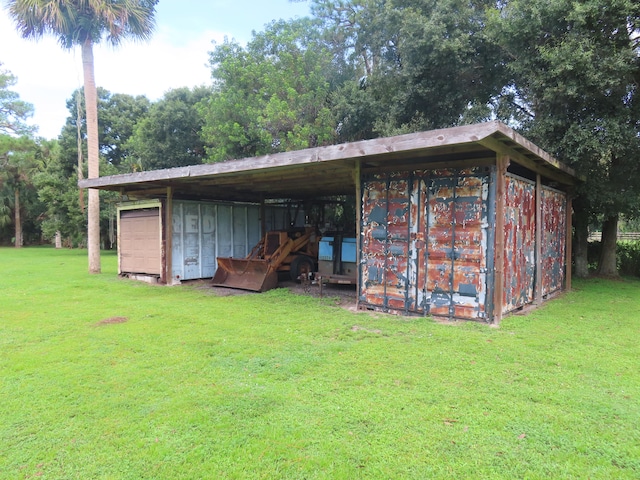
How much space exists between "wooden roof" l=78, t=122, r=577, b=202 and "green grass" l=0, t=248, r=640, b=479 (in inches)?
101

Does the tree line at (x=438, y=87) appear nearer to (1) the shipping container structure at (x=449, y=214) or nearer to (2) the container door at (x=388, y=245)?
(1) the shipping container structure at (x=449, y=214)

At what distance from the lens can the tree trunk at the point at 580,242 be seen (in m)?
11.3

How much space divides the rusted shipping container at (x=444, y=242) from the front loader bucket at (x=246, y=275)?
305cm

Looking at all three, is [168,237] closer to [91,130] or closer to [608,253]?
[91,130]

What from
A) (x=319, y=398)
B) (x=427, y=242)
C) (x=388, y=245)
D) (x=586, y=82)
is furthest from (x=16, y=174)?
(x=586, y=82)

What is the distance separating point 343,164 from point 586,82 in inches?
203

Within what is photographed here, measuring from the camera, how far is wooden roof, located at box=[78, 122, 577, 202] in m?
5.31

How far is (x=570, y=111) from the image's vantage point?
8.76m

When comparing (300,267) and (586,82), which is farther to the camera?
(300,267)

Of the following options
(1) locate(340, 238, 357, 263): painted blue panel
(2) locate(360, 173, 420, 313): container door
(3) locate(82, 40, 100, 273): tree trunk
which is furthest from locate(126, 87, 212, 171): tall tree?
(2) locate(360, 173, 420, 313): container door

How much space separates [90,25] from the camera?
12.6 meters

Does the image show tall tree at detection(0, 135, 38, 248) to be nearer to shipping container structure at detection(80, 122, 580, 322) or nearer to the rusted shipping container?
shipping container structure at detection(80, 122, 580, 322)

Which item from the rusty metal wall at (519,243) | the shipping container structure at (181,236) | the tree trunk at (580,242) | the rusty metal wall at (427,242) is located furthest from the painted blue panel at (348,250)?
the tree trunk at (580,242)

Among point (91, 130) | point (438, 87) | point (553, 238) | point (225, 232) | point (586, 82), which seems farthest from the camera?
point (91, 130)
